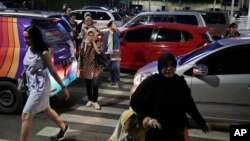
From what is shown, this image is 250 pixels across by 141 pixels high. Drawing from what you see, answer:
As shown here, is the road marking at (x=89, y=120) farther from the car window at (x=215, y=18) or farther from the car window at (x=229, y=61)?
the car window at (x=215, y=18)

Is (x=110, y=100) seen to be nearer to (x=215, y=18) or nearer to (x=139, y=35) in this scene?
(x=139, y=35)

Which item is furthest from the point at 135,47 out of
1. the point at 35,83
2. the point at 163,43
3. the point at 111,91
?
the point at 35,83

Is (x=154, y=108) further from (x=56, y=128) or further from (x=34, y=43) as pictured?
(x=56, y=128)

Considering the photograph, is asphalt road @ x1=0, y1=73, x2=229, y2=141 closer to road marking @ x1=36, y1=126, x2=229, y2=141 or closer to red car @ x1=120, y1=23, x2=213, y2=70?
road marking @ x1=36, y1=126, x2=229, y2=141

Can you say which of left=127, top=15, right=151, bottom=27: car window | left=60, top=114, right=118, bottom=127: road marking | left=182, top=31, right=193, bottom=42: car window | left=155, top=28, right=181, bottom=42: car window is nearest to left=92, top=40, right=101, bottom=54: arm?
left=60, top=114, right=118, bottom=127: road marking

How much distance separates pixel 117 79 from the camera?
35.0 ft

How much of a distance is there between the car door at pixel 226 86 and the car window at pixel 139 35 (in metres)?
5.31

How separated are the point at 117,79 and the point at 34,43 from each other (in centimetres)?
544

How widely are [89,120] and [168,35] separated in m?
4.91

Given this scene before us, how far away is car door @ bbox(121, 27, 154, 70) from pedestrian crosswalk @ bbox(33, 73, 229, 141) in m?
1.87

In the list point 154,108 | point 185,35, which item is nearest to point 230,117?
point 154,108

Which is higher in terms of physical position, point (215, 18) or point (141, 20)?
point (141, 20)

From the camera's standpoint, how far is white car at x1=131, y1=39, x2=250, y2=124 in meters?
6.46

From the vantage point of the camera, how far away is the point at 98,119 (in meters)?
7.62
